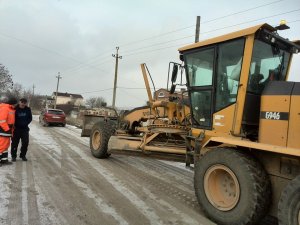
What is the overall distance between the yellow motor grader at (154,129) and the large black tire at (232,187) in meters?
2.22

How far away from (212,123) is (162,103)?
9.02 feet

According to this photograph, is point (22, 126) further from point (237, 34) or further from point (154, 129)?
point (237, 34)

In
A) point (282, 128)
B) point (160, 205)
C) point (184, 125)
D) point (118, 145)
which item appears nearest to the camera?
point (282, 128)

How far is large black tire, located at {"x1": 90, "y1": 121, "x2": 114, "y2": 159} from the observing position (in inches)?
431

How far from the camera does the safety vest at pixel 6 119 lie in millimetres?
9031

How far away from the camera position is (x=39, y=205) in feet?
18.9

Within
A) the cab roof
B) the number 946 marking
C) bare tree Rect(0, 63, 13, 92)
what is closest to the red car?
bare tree Rect(0, 63, 13, 92)

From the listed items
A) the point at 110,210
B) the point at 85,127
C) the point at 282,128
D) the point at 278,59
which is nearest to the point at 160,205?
the point at 110,210

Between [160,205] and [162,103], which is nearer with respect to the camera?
[160,205]

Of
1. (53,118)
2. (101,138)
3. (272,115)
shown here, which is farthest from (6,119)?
(53,118)

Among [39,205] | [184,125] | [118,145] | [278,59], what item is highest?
[278,59]

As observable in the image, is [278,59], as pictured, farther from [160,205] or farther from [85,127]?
[85,127]

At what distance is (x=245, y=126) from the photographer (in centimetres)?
585

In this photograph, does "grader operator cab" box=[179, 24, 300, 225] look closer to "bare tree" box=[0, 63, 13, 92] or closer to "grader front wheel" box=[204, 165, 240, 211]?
"grader front wheel" box=[204, 165, 240, 211]
